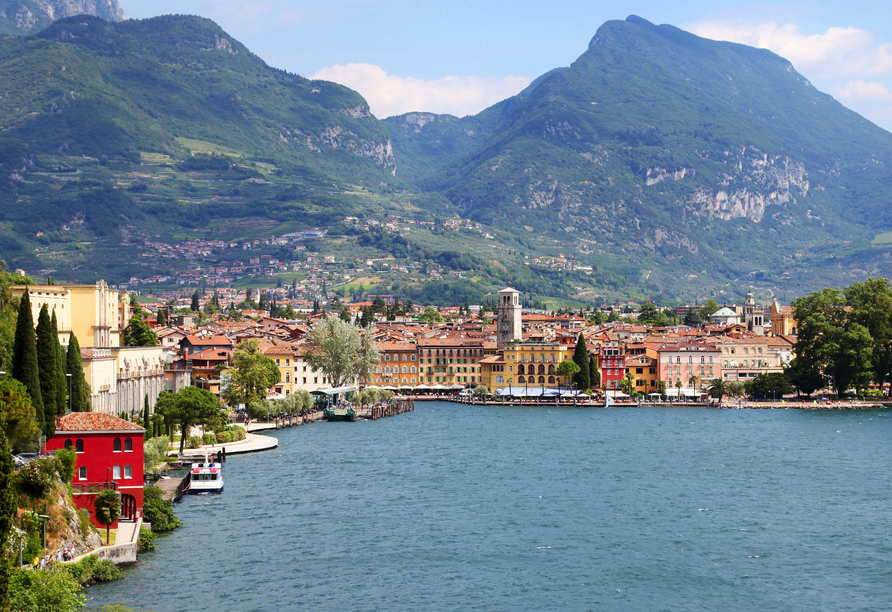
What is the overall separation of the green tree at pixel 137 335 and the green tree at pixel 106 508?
4058 centimetres

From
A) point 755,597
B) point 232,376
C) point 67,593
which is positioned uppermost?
point 232,376

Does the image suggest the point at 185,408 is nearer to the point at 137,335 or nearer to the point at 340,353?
the point at 137,335

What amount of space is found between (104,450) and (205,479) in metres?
13.2

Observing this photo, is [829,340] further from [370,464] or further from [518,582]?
[518,582]

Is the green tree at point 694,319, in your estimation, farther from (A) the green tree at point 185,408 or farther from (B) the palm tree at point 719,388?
(A) the green tree at point 185,408

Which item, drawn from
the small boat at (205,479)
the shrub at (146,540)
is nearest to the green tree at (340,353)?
the small boat at (205,479)

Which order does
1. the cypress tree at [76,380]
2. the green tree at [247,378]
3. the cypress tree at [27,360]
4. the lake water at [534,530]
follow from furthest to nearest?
the green tree at [247,378], the cypress tree at [76,380], the cypress tree at [27,360], the lake water at [534,530]

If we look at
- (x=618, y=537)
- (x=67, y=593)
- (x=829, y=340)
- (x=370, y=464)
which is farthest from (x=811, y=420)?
(x=67, y=593)

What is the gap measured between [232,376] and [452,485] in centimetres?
3039

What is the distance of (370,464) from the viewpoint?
6119cm

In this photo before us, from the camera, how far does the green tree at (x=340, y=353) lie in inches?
3969

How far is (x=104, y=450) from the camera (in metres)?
36.6

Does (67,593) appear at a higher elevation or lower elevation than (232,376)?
lower

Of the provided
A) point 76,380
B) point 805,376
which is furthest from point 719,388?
point 76,380
